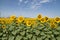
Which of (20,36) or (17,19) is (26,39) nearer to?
(20,36)

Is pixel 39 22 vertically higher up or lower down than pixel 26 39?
higher up

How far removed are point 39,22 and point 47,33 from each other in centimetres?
38

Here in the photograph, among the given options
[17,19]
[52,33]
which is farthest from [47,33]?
[17,19]

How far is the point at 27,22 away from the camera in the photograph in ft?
20.2

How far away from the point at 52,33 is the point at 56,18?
44cm

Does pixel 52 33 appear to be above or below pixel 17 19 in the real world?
below

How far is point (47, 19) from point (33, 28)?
46 centimetres

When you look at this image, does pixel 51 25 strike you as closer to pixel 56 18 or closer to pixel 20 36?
pixel 56 18

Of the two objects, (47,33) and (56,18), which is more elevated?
(56,18)

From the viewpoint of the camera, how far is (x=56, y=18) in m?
6.22

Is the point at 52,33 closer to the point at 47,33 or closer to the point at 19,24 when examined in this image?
the point at 47,33

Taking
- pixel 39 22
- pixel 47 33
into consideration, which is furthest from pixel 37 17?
pixel 47 33

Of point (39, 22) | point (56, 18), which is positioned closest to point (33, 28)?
point (39, 22)

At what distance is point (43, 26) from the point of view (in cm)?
610
